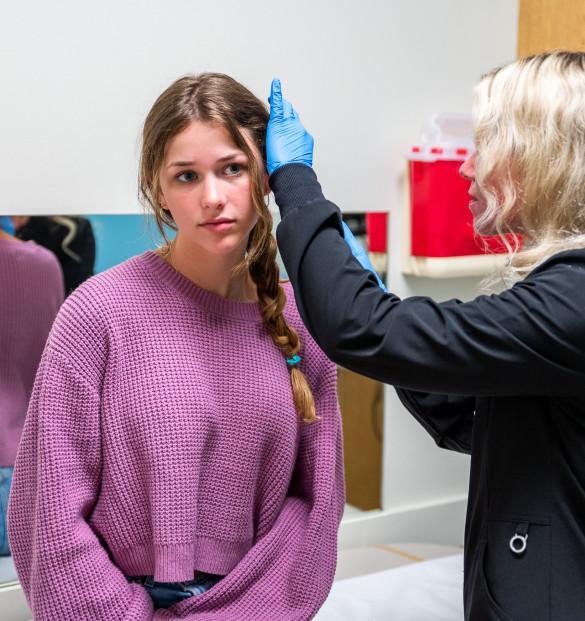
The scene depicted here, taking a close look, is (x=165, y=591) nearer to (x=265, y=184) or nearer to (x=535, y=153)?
(x=265, y=184)

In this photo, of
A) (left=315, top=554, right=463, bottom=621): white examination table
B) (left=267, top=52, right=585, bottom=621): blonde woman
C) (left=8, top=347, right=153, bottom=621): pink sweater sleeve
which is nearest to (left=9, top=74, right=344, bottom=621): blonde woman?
(left=8, top=347, right=153, bottom=621): pink sweater sleeve

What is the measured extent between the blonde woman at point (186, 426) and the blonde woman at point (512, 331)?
14cm

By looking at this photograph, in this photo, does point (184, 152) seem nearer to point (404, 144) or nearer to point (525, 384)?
point (525, 384)

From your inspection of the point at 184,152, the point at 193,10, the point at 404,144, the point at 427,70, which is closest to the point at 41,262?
the point at 193,10

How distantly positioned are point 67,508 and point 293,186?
56 cm

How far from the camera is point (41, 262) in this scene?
1.92 m

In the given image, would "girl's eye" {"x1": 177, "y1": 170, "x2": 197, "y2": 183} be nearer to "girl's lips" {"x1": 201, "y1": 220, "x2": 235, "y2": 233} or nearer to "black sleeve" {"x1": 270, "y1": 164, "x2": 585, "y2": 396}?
"girl's lips" {"x1": 201, "y1": 220, "x2": 235, "y2": 233}

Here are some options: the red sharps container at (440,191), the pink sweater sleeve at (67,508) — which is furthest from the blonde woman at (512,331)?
the red sharps container at (440,191)

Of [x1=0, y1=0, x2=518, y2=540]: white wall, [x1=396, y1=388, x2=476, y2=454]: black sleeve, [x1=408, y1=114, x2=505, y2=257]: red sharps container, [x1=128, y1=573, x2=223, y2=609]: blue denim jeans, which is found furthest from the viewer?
[x1=408, y1=114, x2=505, y2=257]: red sharps container

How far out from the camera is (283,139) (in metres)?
1.23

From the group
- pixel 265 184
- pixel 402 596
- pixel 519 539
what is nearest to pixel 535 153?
pixel 265 184

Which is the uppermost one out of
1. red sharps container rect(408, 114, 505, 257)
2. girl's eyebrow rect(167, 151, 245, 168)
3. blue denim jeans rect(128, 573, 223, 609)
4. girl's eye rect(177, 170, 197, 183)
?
girl's eyebrow rect(167, 151, 245, 168)

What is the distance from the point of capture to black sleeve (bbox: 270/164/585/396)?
1.01m

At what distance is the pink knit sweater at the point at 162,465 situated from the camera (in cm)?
116
